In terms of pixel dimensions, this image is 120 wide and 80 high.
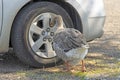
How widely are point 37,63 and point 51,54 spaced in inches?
9.2

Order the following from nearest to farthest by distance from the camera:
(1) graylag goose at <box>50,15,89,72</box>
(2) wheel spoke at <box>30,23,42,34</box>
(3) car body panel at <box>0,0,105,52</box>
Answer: (1) graylag goose at <box>50,15,89,72</box> < (3) car body panel at <box>0,0,105,52</box> < (2) wheel spoke at <box>30,23,42,34</box>

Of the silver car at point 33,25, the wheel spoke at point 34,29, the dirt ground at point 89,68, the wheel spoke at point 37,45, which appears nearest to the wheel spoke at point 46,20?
the silver car at point 33,25

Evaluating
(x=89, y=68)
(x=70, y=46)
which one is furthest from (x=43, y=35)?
(x=89, y=68)

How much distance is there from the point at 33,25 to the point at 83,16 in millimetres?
790

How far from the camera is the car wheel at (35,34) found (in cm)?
575

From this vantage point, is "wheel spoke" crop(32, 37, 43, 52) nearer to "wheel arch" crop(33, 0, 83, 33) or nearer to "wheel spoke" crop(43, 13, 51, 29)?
"wheel spoke" crop(43, 13, 51, 29)

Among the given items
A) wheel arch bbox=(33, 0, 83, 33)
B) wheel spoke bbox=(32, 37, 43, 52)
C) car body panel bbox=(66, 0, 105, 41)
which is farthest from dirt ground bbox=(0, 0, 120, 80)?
wheel arch bbox=(33, 0, 83, 33)

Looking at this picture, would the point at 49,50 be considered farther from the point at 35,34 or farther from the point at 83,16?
the point at 83,16

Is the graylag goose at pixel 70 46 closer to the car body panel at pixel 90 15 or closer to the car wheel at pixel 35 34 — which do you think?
the car wheel at pixel 35 34

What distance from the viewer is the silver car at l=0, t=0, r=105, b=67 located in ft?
18.6

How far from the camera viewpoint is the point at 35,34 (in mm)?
5867

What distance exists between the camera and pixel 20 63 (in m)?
6.23

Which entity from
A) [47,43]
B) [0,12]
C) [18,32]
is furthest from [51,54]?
[0,12]

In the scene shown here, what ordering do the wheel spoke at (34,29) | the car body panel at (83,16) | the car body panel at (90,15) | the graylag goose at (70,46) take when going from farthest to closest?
the car body panel at (90,15), the wheel spoke at (34,29), the car body panel at (83,16), the graylag goose at (70,46)
